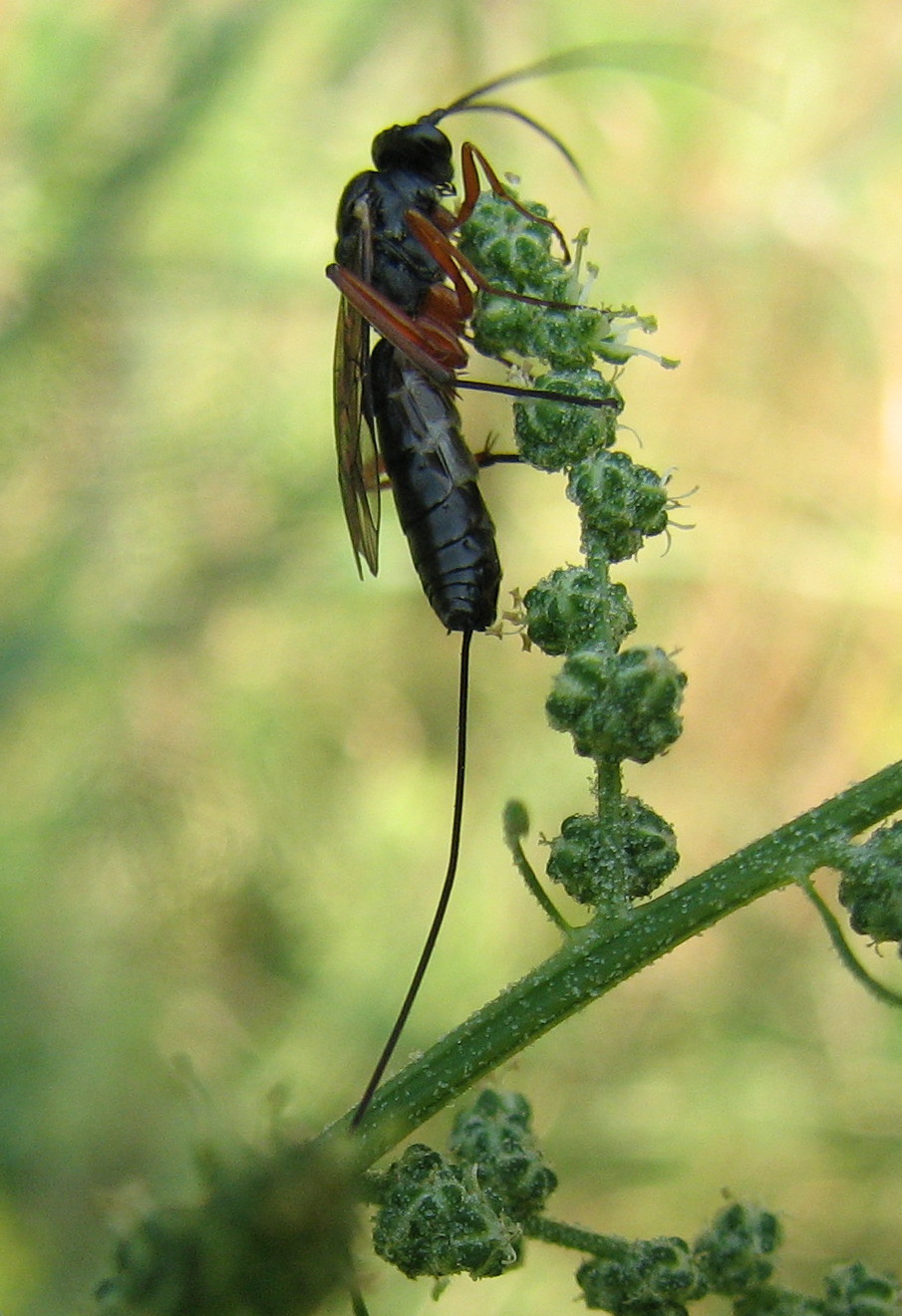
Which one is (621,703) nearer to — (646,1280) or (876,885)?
(876,885)

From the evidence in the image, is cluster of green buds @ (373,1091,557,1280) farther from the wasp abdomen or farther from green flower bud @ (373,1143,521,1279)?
the wasp abdomen

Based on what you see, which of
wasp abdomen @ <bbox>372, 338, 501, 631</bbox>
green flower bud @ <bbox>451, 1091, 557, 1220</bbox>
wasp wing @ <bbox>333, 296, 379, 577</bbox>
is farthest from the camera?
wasp wing @ <bbox>333, 296, 379, 577</bbox>

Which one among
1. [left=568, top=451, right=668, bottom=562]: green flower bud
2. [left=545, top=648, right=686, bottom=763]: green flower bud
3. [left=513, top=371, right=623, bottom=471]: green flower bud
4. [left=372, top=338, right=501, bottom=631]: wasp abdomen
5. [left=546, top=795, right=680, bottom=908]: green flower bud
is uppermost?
[left=372, top=338, right=501, bottom=631]: wasp abdomen

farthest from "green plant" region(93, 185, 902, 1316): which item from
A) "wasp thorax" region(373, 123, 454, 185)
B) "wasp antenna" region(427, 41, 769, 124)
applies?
"wasp antenna" region(427, 41, 769, 124)

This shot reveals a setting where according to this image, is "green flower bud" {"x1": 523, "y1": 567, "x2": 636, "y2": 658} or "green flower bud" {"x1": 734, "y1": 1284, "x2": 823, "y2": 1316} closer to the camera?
"green flower bud" {"x1": 523, "y1": 567, "x2": 636, "y2": 658}

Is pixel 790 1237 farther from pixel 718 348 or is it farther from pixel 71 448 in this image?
pixel 71 448
